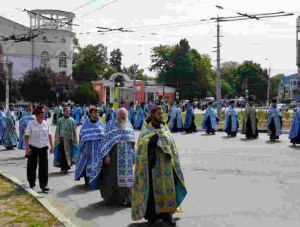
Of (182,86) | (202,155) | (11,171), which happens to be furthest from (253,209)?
(182,86)

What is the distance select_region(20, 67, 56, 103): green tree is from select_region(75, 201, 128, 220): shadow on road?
235 feet

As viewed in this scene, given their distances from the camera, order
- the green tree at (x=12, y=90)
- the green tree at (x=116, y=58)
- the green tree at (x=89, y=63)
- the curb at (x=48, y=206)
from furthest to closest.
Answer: the green tree at (x=116, y=58) < the green tree at (x=89, y=63) < the green tree at (x=12, y=90) < the curb at (x=48, y=206)

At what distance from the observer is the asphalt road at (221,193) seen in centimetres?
783

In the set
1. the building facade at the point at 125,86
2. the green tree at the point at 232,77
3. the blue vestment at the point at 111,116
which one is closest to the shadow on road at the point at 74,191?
the blue vestment at the point at 111,116

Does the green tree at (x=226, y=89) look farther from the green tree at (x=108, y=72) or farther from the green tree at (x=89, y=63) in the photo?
the green tree at (x=89, y=63)

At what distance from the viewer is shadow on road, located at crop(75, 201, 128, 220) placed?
27.1 ft

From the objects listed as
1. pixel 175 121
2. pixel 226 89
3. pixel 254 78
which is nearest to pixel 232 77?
pixel 226 89

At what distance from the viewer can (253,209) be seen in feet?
27.5

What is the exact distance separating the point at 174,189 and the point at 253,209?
165 cm

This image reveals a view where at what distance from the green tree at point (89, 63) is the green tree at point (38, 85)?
1181 inches

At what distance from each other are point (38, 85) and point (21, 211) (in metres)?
72.7

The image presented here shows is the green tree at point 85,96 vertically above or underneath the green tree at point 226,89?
underneath

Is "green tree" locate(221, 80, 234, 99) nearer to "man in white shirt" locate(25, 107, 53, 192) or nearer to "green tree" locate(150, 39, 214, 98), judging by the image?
"green tree" locate(150, 39, 214, 98)

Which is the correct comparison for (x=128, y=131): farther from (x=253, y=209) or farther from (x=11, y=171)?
(x=11, y=171)
